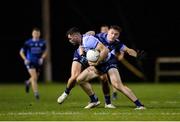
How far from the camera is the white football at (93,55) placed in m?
15.6

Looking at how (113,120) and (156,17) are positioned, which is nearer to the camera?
(113,120)

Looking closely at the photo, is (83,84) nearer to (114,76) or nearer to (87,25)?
(114,76)

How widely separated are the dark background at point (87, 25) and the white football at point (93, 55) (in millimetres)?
18634

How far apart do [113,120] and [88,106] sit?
323 cm

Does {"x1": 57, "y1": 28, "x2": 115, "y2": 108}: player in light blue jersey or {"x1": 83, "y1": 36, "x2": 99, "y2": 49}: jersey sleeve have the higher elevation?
{"x1": 83, "y1": 36, "x2": 99, "y2": 49}: jersey sleeve

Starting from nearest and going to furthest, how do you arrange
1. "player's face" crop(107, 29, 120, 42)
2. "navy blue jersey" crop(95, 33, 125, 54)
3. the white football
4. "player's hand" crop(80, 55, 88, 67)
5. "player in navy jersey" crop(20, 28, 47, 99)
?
the white football
"player's face" crop(107, 29, 120, 42)
"navy blue jersey" crop(95, 33, 125, 54)
"player's hand" crop(80, 55, 88, 67)
"player in navy jersey" crop(20, 28, 47, 99)

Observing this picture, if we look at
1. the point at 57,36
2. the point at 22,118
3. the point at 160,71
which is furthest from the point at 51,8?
the point at 22,118

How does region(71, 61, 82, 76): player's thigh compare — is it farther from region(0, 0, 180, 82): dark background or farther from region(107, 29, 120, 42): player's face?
region(0, 0, 180, 82): dark background

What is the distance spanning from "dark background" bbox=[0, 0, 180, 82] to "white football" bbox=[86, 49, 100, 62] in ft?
61.1

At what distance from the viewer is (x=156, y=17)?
35.7m

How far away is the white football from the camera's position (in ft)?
51.0

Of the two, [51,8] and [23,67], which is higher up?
[51,8]

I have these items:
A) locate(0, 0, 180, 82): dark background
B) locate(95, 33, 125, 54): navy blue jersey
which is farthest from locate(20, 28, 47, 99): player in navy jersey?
locate(0, 0, 180, 82): dark background

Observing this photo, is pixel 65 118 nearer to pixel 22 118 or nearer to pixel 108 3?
pixel 22 118
